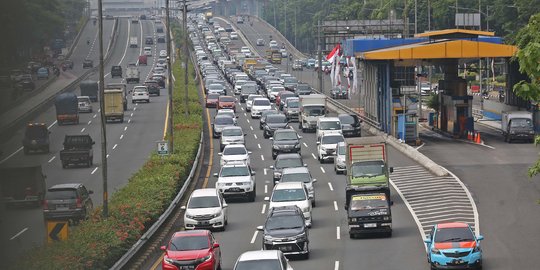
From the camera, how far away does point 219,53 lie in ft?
620

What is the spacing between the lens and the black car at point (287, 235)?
29656 millimetres

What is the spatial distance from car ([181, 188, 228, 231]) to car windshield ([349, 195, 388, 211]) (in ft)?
17.8

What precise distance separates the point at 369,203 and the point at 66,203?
11.9 m

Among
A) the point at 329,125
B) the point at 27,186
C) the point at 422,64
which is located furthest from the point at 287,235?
the point at 422,64

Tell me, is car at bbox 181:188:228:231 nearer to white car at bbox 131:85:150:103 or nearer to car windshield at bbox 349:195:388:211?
car windshield at bbox 349:195:388:211

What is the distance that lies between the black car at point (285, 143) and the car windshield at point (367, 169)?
19536mm

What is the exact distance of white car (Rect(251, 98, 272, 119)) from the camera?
8481 centimetres

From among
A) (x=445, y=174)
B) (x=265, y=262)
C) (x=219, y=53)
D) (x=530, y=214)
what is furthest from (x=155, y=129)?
(x=219, y=53)

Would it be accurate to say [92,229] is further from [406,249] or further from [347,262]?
[406,249]

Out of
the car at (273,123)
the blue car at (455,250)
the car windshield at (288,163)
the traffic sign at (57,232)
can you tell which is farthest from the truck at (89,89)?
the blue car at (455,250)

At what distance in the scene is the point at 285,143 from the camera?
197 ft

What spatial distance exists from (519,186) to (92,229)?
23346mm

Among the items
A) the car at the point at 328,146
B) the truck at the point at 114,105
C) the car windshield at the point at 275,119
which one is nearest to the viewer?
the car at the point at 328,146

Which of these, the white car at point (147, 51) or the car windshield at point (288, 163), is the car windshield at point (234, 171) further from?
the white car at point (147, 51)
